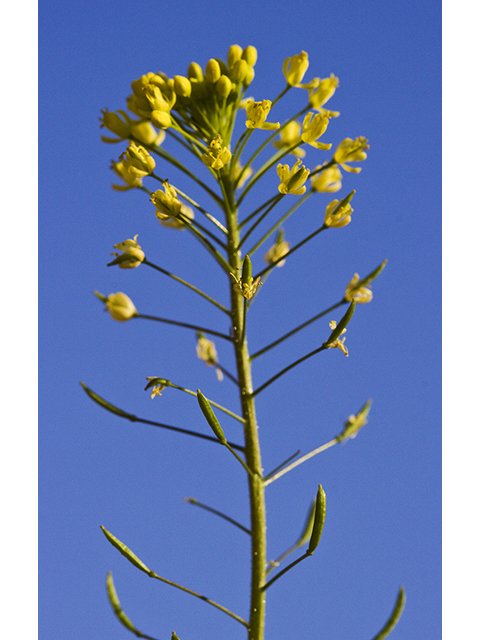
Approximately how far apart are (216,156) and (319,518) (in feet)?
4.54

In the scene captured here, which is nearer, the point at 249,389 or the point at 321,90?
the point at 249,389

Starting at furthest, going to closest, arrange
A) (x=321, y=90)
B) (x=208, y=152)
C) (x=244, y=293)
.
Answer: (x=321, y=90), (x=208, y=152), (x=244, y=293)

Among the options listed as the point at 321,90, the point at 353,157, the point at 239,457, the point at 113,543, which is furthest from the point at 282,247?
the point at 113,543

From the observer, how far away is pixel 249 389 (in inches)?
Result: 83.7

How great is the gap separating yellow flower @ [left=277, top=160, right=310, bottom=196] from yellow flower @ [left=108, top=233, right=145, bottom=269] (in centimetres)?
63

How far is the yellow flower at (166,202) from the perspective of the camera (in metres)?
2.10

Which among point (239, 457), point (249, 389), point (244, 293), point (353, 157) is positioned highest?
point (353, 157)

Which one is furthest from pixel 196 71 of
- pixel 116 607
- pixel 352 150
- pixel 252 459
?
pixel 116 607

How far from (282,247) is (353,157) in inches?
24.7

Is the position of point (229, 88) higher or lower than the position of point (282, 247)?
higher

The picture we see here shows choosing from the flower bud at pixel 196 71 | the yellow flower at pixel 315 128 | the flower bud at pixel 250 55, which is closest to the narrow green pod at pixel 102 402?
the yellow flower at pixel 315 128

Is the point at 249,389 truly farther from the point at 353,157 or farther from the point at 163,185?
the point at 353,157

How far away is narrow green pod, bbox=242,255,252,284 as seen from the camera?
179 centimetres

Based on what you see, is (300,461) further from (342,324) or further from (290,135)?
(290,135)
